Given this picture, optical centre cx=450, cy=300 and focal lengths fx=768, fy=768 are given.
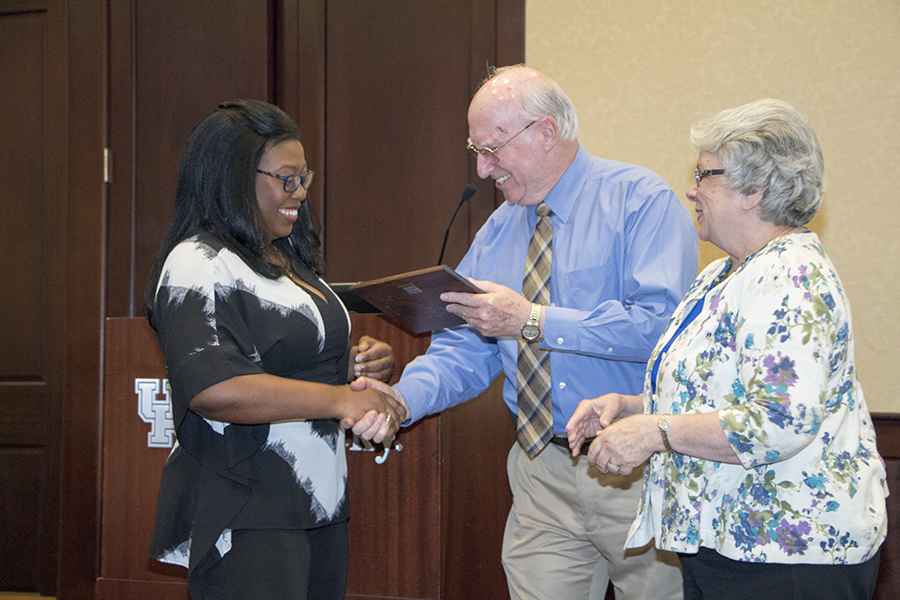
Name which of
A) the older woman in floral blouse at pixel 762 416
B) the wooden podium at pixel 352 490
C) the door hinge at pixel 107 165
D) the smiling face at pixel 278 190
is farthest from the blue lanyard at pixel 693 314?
the door hinge at pixel 107 165

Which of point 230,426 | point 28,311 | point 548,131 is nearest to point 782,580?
point 230,426

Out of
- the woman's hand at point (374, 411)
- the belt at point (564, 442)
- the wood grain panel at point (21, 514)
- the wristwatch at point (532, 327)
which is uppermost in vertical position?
the wristwatch at point (532, 327)

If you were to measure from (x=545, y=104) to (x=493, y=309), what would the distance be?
2.01ft

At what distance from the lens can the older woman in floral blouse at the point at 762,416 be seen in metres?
1.14

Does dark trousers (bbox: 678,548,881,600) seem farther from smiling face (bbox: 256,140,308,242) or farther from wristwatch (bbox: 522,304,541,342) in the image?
Answer: smiling face (bbox: 256,140,308,242)

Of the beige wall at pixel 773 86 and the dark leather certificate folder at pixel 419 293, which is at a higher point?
the beige wall at pixel 773 86

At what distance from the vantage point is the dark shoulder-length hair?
1.58m

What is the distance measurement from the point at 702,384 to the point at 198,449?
95 cm

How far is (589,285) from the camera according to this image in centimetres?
185

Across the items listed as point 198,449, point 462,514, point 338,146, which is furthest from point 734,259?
point 338,146

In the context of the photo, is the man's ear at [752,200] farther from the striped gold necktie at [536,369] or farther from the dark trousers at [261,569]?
the dark trousers at [261,569]

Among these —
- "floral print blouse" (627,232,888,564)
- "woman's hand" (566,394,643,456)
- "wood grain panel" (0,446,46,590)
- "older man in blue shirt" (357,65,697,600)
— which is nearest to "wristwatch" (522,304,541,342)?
"older man in blue shirt" (357,65,697,600)

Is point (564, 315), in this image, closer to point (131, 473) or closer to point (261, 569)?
point (261, 569)

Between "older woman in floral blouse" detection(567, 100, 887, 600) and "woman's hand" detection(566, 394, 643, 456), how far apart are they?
16 cm
